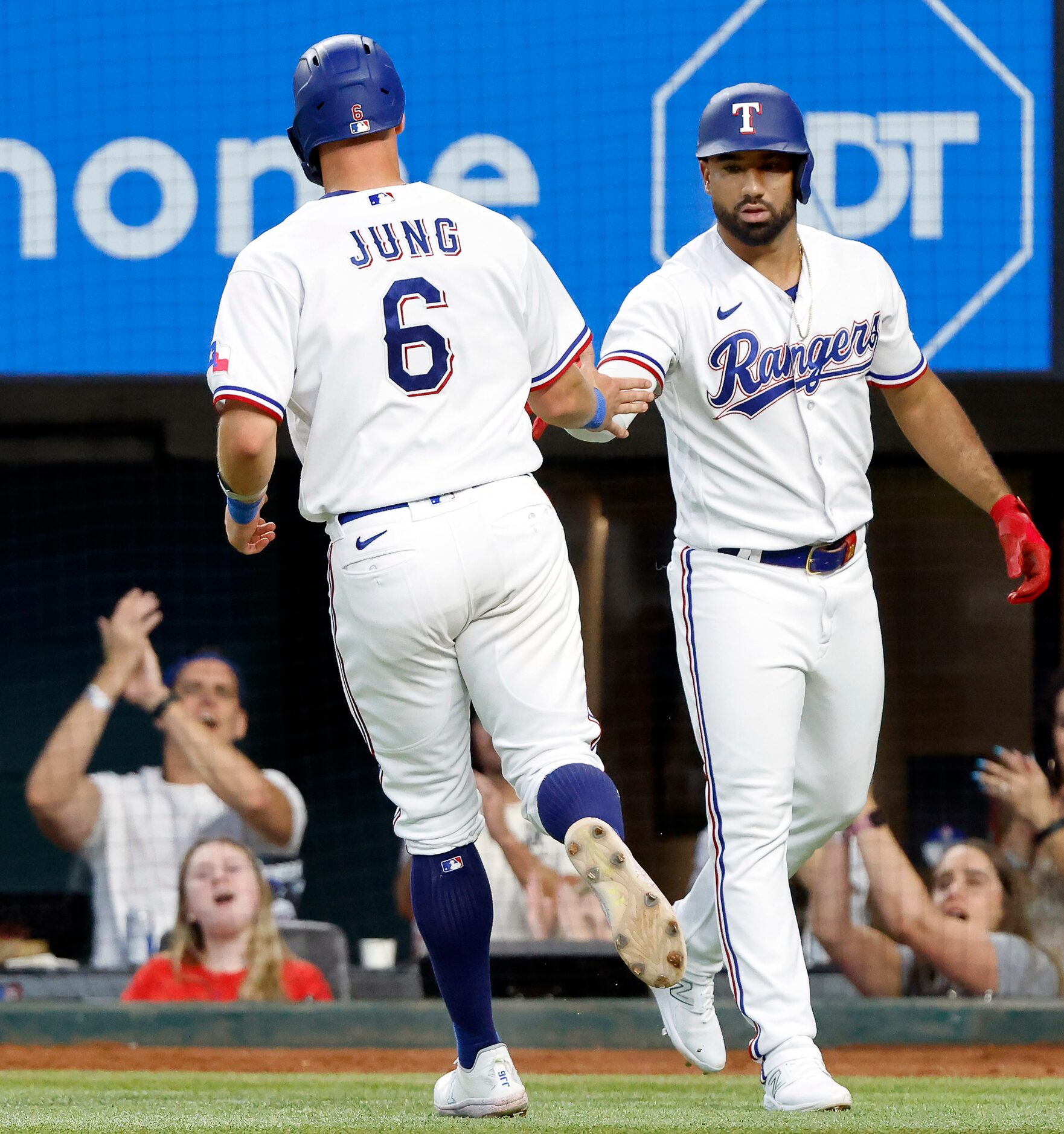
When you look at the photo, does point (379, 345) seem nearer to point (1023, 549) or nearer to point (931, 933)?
point (1023, 549)

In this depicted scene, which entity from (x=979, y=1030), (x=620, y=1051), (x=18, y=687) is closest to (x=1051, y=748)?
(x=979, y=1030)

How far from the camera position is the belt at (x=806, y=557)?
3.66 m

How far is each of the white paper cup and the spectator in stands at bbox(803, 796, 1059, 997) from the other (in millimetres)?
1507

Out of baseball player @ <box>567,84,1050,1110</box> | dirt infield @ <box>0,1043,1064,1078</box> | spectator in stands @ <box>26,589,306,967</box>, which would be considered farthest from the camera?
spectator in stands @ <box>26,589,306,967</box>

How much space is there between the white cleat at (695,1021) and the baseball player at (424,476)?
0.71m

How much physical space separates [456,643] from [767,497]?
0.80 m

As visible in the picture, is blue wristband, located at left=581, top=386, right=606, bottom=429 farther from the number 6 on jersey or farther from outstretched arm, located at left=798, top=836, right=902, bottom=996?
outstretched arm, located at left=798, top=836, right=902, bottom=996

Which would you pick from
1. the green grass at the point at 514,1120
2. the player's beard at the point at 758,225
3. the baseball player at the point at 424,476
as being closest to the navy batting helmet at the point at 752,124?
the player's beard at the point at 758,225

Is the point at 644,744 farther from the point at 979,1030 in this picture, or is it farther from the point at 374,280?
the point at 374,280

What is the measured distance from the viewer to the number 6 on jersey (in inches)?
121

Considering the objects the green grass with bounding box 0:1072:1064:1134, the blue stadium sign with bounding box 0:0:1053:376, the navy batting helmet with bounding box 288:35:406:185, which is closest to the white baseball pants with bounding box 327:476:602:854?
the green grass with bounding box 0:1072:1064:1134

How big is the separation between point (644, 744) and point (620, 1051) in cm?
166

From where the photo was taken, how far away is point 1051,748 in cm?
664

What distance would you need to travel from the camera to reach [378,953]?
21.7 ft
